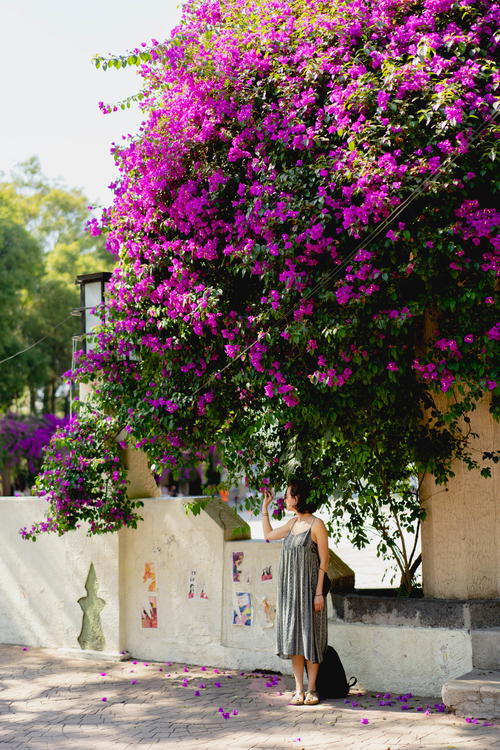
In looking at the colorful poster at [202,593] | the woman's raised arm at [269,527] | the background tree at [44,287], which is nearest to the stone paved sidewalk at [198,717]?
the colorful poster at [202,593]

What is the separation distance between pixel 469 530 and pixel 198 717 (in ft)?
8.24

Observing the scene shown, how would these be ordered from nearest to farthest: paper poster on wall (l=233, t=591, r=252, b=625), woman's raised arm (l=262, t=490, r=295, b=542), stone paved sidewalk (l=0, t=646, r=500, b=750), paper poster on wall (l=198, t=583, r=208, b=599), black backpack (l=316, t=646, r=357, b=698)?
stone paved sidewalk (l=0, t=646, r=500, b=750) < black backpack (l=316, t=646, r=357, b=698) < woman's raised arm (l=262, t=490, r=295, b=542) < paper poster on wall (l=233, t=591, r=252, b=625) < paper poster on wall (l=198, t=583, r=208, b=599)

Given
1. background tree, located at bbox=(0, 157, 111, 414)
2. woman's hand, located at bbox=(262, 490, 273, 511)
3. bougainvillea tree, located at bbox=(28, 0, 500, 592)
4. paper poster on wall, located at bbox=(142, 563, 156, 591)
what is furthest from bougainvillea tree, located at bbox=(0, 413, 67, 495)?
woman's hand, located at bbox=(262, 490, 273, 511)

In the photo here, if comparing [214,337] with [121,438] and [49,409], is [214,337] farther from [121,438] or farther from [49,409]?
[49,409]

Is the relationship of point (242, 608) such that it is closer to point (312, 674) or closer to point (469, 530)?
point (312, 674)

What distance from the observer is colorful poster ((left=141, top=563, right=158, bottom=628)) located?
8.52 metres

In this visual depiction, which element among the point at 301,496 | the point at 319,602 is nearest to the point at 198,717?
the point at 319,602

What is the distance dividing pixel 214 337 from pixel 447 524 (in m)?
2.41

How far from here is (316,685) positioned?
6672 mm

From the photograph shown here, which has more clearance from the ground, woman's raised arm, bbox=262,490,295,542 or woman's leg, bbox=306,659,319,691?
woman's raised arm, bbox=262,490,295,542

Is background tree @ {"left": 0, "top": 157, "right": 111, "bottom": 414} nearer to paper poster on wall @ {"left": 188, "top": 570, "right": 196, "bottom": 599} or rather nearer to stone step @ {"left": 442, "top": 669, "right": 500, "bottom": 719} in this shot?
paper poster on wall @ {"left": 188, "top": 570, "right": 196, "bottom": 599}

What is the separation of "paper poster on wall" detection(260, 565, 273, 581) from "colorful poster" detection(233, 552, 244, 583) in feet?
0.79

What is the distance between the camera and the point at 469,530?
6.89 meters

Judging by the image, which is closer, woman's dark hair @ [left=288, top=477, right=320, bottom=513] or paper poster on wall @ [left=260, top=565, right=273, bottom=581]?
woman's dark hair @ [left=288, top=477, right=320, bottom=513]
